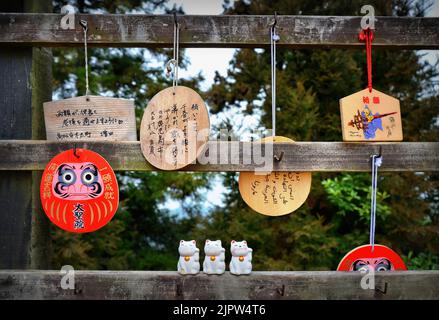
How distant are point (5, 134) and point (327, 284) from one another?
192 centimetres

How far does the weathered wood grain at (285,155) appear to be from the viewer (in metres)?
2.40

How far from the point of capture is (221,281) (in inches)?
93.7

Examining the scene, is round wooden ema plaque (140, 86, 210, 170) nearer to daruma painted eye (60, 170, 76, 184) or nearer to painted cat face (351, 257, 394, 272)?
daruma painted eye (60, 170, 76, 184)

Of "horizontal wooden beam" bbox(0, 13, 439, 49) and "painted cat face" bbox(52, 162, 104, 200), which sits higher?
"horizontal wooden beam" bbox(0, 13, 439, 49)

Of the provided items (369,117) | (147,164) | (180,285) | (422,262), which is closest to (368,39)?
(369,117)

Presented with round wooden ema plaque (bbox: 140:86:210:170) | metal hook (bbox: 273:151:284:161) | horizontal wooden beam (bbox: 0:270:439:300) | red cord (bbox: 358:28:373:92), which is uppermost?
red cord (bbox: 358:28:373:92)

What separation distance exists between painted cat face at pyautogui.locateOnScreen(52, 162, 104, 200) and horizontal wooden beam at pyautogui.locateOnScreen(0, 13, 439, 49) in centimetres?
69

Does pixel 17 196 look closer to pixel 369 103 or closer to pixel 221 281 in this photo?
pixel 221 281

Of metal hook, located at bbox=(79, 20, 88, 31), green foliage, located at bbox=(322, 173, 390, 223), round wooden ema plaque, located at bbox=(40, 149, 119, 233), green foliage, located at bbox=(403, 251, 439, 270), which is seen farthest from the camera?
green foliage, located at bbox=(403, 251, 439, 270)

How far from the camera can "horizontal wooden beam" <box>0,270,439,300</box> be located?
238 cm

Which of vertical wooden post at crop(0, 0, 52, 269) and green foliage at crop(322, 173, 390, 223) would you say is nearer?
vertical wooden post at crop(0, 0, 52, 269)

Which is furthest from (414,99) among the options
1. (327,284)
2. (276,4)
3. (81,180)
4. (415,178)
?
(81,180)

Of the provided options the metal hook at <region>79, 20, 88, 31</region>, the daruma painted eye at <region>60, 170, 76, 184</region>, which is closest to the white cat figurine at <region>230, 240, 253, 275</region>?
the daruma painted eye at <region>60, 170, 76, 184</region>

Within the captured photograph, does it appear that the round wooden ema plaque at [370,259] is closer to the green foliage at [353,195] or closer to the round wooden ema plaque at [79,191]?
the round wooden ema plaque at [79,191]
